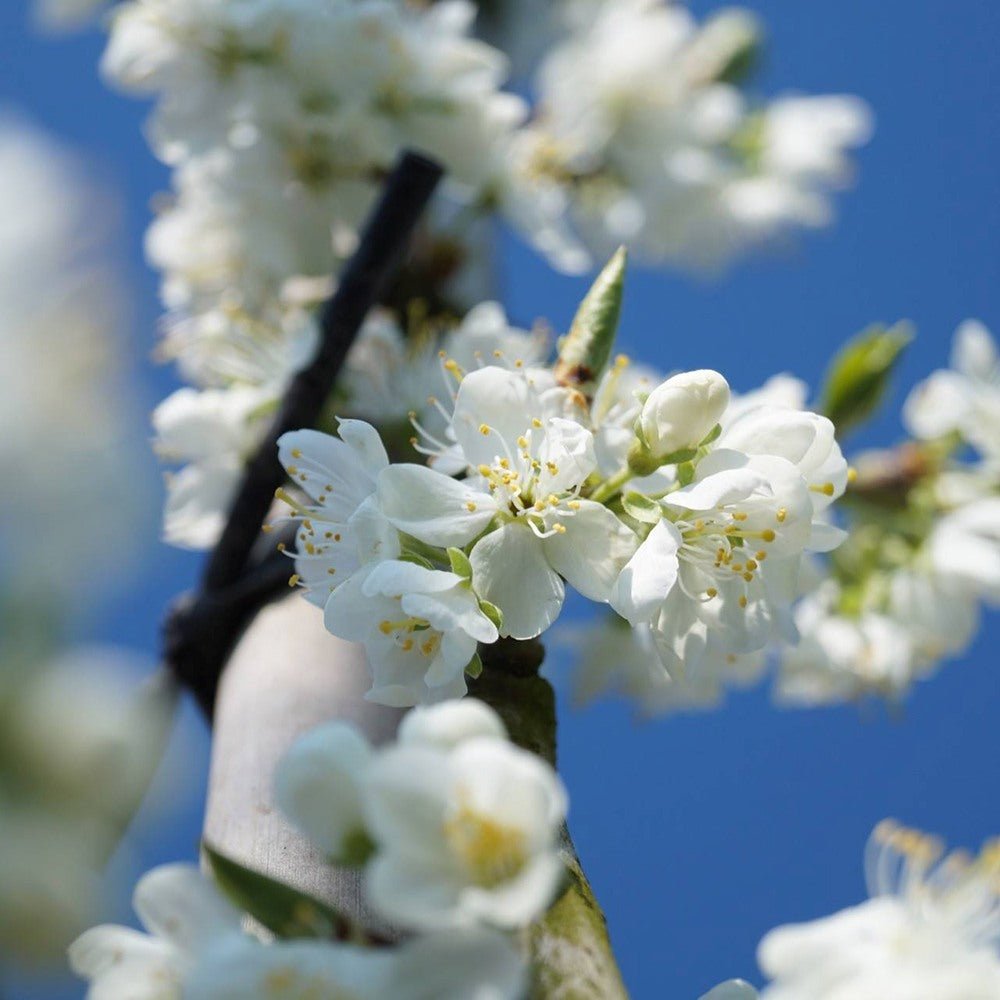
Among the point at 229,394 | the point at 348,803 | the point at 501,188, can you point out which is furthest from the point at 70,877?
the point at 501,188

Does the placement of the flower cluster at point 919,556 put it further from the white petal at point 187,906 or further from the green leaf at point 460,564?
the white petal at point 187,906

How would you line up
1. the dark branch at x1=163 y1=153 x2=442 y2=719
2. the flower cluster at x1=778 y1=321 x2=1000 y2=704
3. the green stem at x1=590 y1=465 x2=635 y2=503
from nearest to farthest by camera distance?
1. the green stem at x1=590 y1=465 x2=635 y2=503
2. the dark branch at x1=163 y1=153 x2=442 y2=719
3. the flower cluster at x1=778 y1=321 x2=1000 y2=704

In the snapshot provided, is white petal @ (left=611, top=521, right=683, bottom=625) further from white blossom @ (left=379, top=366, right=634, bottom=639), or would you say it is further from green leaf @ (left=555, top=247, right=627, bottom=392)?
green leaf @ (left=555, top=247, right=627, bottom=392)

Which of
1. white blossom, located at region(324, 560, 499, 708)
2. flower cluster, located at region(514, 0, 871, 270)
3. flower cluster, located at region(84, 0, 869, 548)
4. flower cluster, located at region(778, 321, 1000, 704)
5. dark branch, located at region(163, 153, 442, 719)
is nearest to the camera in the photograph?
white blossom, located at region(324, 560, 499, 708)

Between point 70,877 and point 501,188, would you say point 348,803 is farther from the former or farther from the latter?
point 501,188

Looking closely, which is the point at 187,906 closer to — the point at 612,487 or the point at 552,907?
the point at 552,907

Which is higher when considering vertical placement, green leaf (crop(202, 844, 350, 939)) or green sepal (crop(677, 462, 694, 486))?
green sepal (crop(677, 462, 694, 486))

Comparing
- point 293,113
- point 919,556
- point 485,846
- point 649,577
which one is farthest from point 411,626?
point 919,556

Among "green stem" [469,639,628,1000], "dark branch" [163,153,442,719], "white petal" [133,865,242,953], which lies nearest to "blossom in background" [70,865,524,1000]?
"white petal" [133,865,242,953]
